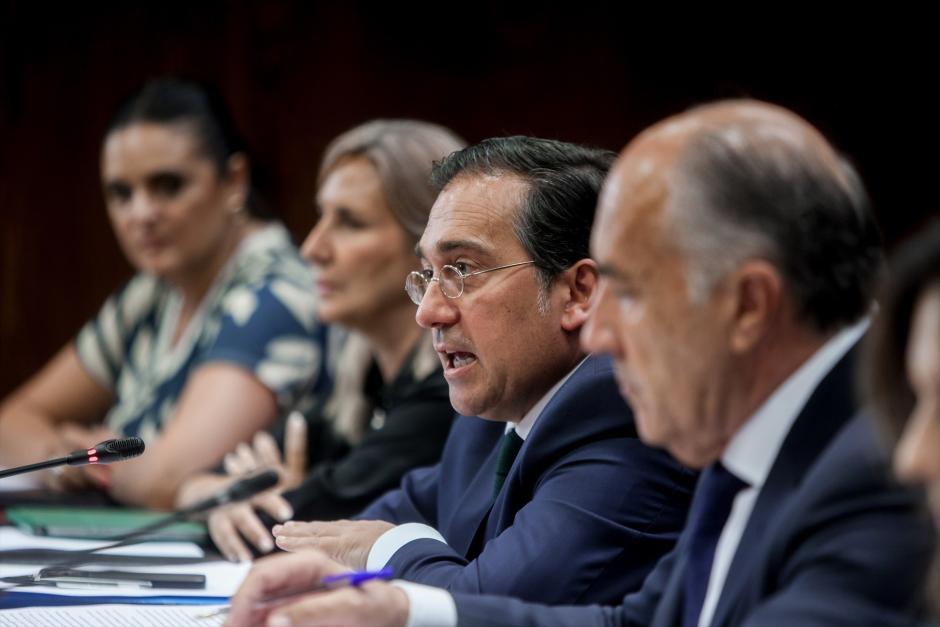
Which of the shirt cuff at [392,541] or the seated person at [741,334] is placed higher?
the seated person at [741,334]

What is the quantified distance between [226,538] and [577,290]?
36.7 inches

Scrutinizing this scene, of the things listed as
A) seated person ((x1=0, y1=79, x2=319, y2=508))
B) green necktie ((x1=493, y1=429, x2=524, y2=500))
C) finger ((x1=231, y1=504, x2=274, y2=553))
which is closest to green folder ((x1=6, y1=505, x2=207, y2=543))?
finger ((x1=231, y1=504, x2=274, y2=553))

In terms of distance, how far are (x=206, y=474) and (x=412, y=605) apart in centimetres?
179

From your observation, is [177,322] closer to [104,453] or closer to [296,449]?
[296,449]

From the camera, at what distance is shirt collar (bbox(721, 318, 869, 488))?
1.29 m

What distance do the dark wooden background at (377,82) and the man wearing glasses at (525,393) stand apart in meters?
1.60

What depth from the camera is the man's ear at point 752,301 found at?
1240 millimetres

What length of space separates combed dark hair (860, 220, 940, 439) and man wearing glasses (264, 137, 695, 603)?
685 millimetres

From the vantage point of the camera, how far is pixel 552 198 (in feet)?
6.35

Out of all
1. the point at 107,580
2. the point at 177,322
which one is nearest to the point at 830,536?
the point at 107,580

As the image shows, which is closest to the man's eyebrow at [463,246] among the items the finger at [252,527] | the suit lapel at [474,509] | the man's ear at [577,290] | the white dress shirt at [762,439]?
the man's ear at [577,290]

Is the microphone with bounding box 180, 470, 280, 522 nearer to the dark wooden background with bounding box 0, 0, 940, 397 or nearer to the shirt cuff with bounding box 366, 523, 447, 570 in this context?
the shirt cuff with bounding box 366, 523, 447, 570

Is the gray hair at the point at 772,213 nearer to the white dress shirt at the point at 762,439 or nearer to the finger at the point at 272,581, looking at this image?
the white dress shirt at the point at 762,439

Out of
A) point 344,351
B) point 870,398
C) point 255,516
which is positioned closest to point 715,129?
point 870,398
